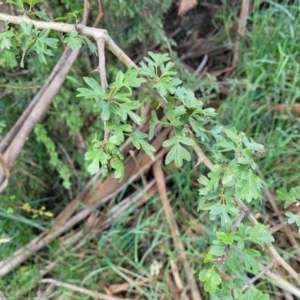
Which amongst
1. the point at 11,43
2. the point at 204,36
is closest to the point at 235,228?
the point at 11,43

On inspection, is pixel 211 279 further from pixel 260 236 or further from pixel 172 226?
pixel 172 226

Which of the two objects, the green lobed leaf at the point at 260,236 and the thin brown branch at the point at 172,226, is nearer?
the green lobed leaf at the point at 260,236

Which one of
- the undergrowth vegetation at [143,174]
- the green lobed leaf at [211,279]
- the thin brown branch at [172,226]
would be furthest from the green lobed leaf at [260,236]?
the thin brown branch at [172,226]

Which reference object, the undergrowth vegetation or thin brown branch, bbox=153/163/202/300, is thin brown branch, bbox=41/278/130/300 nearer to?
the undergrowth vegetation

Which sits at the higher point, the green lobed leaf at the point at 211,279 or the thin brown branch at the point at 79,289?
the green lobed leaf at the point at 211,279

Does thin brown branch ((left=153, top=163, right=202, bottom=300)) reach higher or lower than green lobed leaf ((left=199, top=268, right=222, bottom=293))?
lower

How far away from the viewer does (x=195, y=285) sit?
1.37 metres

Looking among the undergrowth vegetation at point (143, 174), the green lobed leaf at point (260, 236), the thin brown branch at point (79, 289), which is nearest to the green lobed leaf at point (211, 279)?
the green lobed leaf at point (260, 236)

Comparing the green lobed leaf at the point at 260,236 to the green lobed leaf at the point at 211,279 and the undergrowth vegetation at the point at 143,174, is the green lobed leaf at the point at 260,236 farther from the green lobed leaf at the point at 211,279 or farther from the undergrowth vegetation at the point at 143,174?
the undergrowth vegetation at the point at 143,174

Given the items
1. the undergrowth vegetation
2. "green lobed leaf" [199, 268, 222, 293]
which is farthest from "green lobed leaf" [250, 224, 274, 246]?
the undergrowth vegetation

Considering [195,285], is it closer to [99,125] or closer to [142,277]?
[142,277]

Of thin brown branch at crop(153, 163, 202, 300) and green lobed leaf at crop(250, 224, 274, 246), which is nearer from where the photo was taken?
green lobed leaf at crop(250, 224, 274, 246)

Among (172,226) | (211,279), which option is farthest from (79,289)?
(211,279)

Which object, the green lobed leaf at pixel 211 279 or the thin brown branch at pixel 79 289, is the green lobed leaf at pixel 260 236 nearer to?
the green lobed leaf at pixel 211 279
